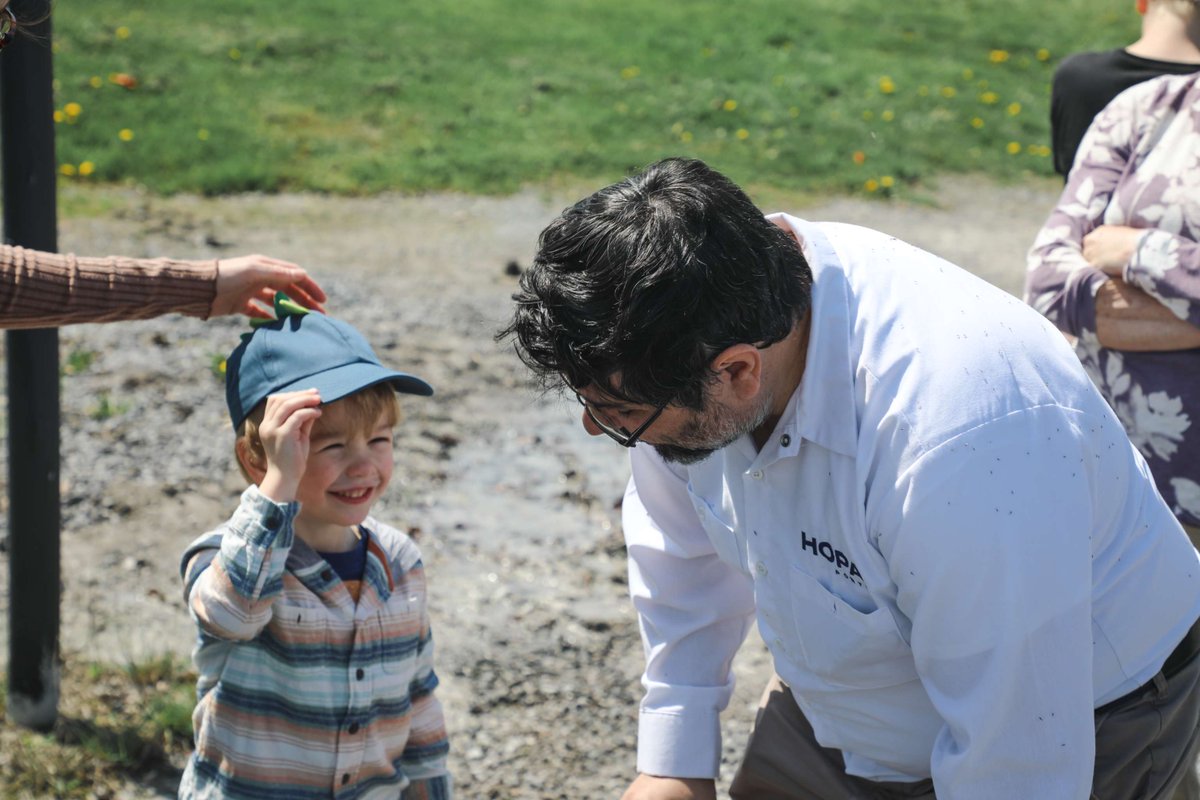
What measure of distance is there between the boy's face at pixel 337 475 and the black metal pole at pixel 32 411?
42.7 inches

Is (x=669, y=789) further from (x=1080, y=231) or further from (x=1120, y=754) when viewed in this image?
(x=1080, y=231)

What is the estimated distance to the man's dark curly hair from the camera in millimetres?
1835

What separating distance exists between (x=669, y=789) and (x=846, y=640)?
0.60 meters

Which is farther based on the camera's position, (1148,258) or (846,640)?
(1148,258)

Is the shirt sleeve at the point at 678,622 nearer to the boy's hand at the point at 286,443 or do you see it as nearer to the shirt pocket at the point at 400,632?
the shirt pocket at the point at 400,632

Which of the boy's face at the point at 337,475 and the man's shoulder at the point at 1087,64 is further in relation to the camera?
the man's shoulder at the point at 1087,64

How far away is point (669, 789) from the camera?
2.44m

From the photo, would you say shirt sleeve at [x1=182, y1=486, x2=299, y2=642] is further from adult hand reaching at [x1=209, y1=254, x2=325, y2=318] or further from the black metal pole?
the black metal pole

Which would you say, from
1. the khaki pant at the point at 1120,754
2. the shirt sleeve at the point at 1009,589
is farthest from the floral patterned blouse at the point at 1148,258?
the shirt sleeve at the point at 1009,589

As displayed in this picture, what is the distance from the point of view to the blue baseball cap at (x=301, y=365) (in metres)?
2.46

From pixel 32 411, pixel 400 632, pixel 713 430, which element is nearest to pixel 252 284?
pixel 400 632

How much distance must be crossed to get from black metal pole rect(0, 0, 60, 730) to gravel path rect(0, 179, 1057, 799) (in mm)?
335

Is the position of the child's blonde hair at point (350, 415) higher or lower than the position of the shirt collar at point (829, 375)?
lower

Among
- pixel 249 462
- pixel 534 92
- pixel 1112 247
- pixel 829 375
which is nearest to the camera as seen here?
pixel 829 375
